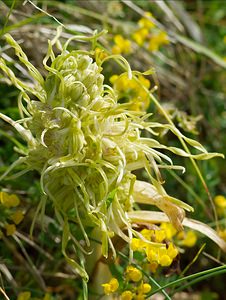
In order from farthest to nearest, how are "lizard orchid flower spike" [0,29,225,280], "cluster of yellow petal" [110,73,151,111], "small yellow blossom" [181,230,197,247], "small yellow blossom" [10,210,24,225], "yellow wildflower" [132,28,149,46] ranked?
"yellow wildflower" [132,28,149,46], "cluster of yellow petal" [110,73,151,111], "small yellow blossom" [181,230,197,247], "small yellow blossom" [10,210,24,225], "lizard orchid flower spike" [0,29,225,280]

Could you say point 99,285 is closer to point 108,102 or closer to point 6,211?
point 6,211

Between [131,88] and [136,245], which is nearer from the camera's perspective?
[136,245]

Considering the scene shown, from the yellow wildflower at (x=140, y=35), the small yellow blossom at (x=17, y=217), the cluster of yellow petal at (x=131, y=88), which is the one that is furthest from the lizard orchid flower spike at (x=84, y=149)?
the yellow wildflower at (x=140, y=35)

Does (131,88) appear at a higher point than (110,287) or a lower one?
Result: higher

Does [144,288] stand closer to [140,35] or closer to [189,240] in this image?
[189,240]

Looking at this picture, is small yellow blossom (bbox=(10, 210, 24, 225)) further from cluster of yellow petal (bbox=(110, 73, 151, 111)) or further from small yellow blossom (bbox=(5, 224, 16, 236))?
cluster of yellow petal (bbox=(110, 73, 151, 111))

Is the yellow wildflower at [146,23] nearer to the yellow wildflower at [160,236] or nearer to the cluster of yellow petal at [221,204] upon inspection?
the cluster of yellow petal at [221,204]

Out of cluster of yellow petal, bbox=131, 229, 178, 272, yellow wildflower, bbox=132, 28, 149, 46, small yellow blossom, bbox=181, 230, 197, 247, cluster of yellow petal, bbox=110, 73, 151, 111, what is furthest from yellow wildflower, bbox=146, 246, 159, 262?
yellow wildflower, bbox=132, 28, 149, 46

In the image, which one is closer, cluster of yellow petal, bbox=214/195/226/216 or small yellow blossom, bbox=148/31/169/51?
cluster of yellow petal, bbox=214/195/226/216

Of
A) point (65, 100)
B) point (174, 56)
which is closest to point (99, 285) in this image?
point (65, 100)

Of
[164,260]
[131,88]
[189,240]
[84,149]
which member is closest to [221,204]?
[189,240]

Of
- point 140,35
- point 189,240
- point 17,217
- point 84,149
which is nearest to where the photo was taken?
point 84,149

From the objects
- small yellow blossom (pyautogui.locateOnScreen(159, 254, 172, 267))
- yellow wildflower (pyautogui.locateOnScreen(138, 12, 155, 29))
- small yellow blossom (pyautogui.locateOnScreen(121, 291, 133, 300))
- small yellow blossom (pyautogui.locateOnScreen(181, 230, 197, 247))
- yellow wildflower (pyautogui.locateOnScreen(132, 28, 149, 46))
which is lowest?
small yellow blossom (pyautogui.locateOnScreen(181, 230, 197, 247))
